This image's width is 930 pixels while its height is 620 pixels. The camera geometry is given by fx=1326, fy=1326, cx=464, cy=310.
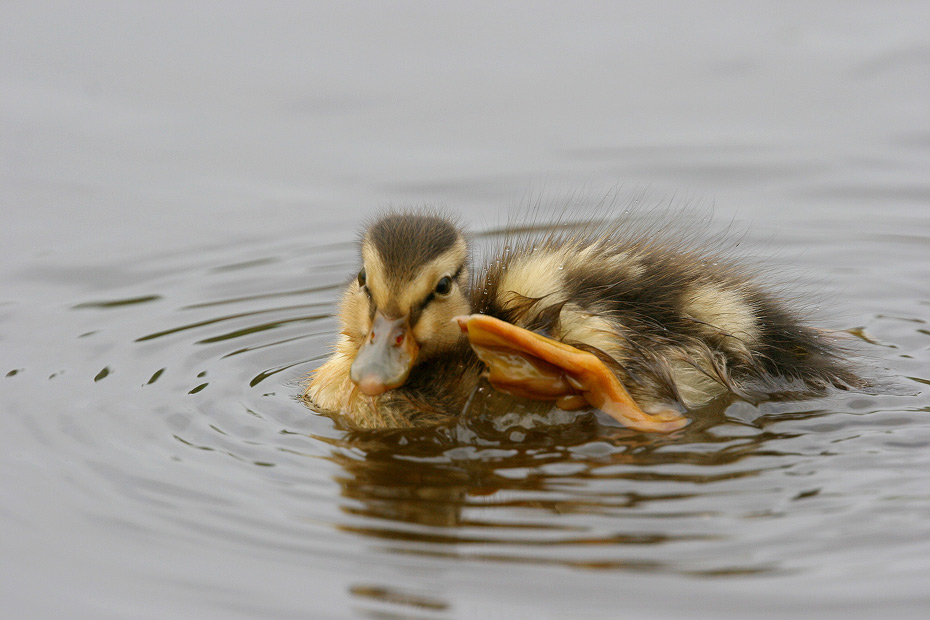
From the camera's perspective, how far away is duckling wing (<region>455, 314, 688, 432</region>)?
15.4 ft

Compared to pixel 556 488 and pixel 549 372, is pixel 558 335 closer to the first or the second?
pixel 549 372

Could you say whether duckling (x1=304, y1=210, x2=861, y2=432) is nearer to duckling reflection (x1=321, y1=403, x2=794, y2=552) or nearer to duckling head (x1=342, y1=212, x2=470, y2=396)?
duckling head (x1=342, y1=212, x2=470, y2=396)

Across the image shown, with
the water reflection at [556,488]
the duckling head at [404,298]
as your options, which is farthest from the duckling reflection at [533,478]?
the duckling head at [404,298]

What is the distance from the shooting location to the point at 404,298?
4.85 metres

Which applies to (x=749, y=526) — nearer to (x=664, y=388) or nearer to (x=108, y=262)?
(x=664, y=388)

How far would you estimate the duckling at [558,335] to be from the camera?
478 centimetres

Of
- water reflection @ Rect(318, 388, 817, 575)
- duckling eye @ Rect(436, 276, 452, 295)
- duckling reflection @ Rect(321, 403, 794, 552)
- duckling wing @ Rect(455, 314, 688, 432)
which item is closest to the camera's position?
water reflection @ Rect(318, 388, 817, 575)

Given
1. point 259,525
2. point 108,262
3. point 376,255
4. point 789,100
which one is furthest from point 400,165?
point 259,525

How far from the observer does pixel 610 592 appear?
3676mm

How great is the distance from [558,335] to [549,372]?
0.18 m

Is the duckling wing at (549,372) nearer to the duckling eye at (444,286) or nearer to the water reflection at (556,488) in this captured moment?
the water reflection at (556,488)

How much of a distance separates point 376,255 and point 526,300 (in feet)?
1.93

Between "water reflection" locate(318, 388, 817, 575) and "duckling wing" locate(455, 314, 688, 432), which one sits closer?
"water reflection" locate(318, 388, 817, 575)

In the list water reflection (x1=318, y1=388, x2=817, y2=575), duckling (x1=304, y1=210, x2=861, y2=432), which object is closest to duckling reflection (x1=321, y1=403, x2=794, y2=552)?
water reflection (x1=318, y1=388, x2=817, y2=575)
